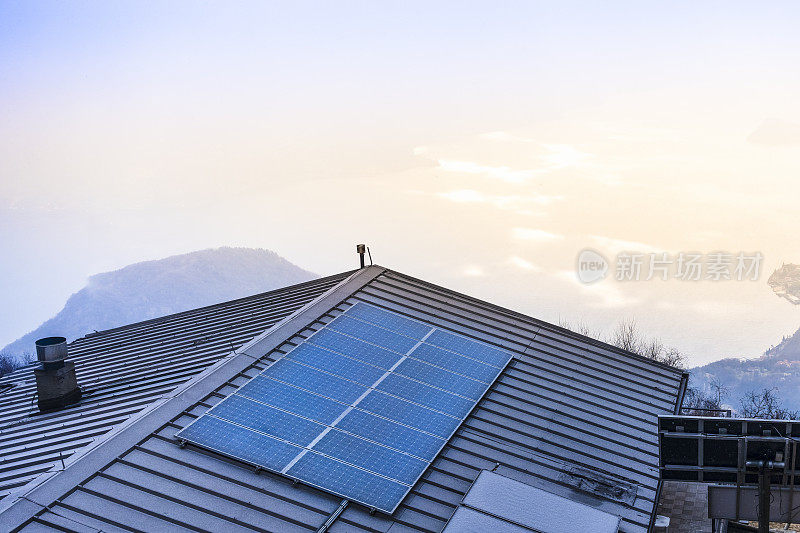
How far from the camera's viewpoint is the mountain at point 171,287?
16200cm

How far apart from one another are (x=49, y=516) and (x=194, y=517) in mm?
2590

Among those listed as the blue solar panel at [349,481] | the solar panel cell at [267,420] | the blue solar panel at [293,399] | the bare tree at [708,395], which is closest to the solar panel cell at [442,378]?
the blue solar panel at [293,399]

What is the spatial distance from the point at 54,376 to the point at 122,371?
2.48 meters

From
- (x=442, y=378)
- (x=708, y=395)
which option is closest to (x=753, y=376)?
(x=708, y=395)

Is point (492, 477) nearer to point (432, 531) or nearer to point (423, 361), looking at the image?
point (432, 531)

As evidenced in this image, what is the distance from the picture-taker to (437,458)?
17125 mm

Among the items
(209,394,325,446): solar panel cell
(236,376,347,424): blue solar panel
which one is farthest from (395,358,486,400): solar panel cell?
(209,394,325,446): solar panel cell

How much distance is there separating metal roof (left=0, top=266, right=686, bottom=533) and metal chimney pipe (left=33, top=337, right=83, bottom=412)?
7.24 feet

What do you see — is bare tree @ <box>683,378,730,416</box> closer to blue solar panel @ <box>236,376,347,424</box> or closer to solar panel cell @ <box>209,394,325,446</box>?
blue solar panel @ <box>236,376,347,424</box>

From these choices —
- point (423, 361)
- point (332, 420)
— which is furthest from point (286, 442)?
point (423, 361)

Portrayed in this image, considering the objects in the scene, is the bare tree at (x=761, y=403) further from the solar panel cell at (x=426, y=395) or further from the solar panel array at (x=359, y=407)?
the solar panel cell at (x=426, y=395)

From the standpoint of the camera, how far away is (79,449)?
16.5 meters

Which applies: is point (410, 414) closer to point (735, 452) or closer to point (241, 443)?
point (241, 443)

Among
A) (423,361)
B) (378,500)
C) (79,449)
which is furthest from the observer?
(423,361)
